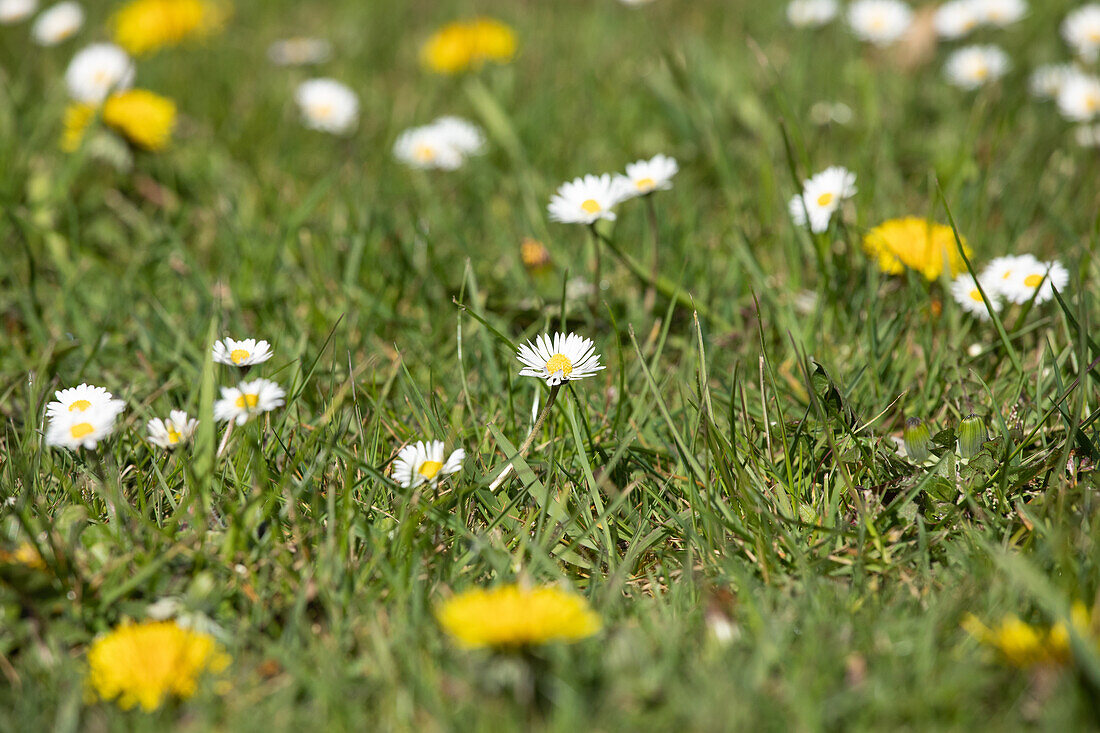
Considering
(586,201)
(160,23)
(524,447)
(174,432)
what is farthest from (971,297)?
(160,23)

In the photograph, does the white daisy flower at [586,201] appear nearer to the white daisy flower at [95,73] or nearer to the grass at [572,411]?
the grass at [572,411]

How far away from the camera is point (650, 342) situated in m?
1.98

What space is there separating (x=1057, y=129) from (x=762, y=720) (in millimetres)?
2503

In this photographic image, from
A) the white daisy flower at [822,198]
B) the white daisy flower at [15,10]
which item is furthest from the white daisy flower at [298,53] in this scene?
the white daisy flower at [822,198]

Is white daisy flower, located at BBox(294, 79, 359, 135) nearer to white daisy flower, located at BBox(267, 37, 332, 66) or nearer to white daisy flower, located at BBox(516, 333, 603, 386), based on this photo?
white daisy flower, located at BBox(267, 37, 332, 66)

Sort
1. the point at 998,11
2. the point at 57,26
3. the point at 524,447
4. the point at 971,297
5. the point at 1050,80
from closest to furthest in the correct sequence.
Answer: the point at 524,447 → the point at 971,297 → the point at 1050,80 → the point at 998,11 → the point at 57,26

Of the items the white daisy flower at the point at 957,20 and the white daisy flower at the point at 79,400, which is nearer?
the white daisy flower at the point at 79,400

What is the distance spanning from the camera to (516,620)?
111cm

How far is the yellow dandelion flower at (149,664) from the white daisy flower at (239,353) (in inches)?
19.9

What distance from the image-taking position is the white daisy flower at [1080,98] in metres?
2.75

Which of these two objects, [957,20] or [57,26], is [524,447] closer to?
[957,20]

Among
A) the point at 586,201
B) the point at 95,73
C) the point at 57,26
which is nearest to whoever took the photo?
the point at 586,201

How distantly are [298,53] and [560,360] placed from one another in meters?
2.47

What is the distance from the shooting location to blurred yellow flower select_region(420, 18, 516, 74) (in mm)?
3566
